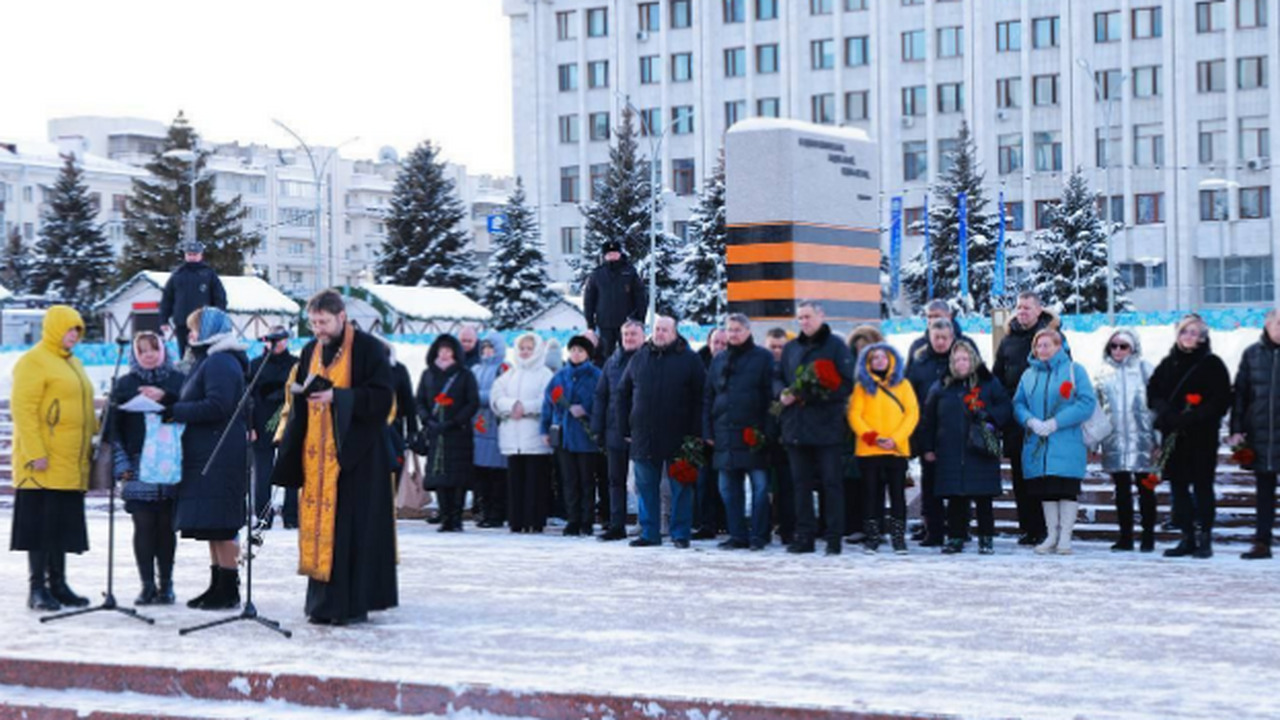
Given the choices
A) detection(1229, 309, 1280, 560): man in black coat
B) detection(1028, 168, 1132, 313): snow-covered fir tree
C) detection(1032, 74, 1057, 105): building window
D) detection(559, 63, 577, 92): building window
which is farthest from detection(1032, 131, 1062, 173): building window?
detection(1229, 309, 1280, 560): man in black coat

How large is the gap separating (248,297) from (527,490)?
31159 millimetres

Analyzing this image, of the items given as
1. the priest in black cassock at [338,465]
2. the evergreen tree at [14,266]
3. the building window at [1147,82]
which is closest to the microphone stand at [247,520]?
the priest in black cassock at [338,465]

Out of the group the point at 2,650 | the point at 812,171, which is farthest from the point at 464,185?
the point at 2,650

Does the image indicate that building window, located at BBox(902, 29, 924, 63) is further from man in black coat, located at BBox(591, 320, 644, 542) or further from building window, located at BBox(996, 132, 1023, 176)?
man in black coat, located at BBox(591, 320, 644, 542)

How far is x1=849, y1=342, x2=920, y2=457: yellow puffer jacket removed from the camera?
47.6 feet

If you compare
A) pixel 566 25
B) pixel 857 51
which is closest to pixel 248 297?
pixel 857 51

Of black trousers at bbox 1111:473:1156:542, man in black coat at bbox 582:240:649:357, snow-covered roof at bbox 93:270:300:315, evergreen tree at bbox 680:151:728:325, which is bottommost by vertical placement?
black trousers at bbox 1111:473:1156:542

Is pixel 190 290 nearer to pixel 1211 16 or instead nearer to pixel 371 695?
pixel 371 695

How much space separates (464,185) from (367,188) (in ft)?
30.1

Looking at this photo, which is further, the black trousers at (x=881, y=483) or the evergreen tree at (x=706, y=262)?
the evergreen tree at (x=706, y=262)

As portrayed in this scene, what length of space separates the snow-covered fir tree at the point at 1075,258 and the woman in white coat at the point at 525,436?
51.2 m

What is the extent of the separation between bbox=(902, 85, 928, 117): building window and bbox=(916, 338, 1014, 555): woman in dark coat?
236 feet

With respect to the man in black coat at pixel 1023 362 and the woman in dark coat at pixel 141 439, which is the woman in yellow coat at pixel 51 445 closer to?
the woman in dark coat at pixel 141 439

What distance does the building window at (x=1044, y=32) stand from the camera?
81.9 m
